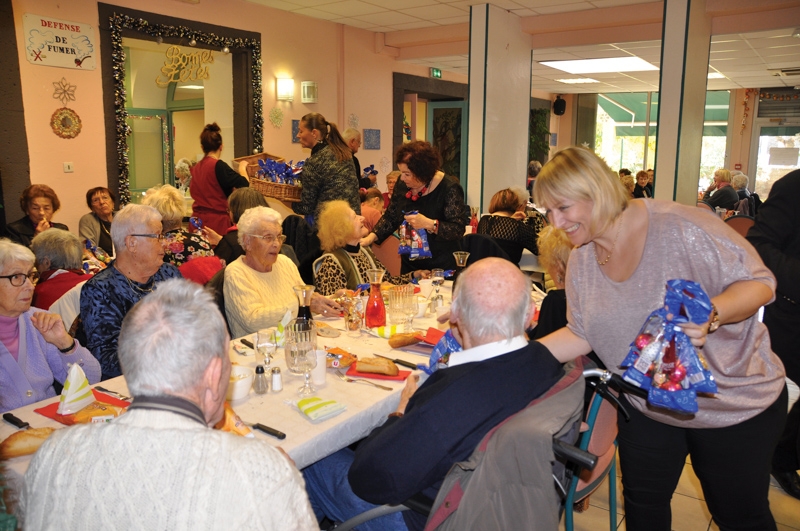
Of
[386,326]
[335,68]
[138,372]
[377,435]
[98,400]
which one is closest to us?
[138,372]

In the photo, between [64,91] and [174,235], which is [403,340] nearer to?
[174,235]

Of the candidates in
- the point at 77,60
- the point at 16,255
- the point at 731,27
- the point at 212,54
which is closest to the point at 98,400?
the point at 16,255

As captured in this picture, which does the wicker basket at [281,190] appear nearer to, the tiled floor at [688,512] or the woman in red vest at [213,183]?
the woman in red vest at [213,183]

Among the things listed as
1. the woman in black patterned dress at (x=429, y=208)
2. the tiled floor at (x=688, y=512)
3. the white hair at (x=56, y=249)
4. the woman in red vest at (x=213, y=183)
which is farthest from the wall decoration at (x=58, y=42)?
the tiled floor at (x=688, y=512)

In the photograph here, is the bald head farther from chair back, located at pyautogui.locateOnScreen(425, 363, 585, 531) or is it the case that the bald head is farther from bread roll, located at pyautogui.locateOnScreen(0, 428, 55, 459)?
bread roll, located at pyautogui.locateOnScreen(0, 428, 55, 459)

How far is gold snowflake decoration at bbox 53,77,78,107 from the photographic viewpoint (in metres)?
5.77

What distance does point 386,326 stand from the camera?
311 centimetres

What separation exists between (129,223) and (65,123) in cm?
380

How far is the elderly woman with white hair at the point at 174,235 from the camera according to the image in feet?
14.0

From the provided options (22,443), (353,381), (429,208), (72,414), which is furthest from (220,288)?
(429,208)

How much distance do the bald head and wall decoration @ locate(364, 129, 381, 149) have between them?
7.98 meters

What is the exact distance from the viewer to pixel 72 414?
200cm

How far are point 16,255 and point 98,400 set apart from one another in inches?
29.2

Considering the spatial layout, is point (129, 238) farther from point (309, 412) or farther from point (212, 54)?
point (212, 54)
